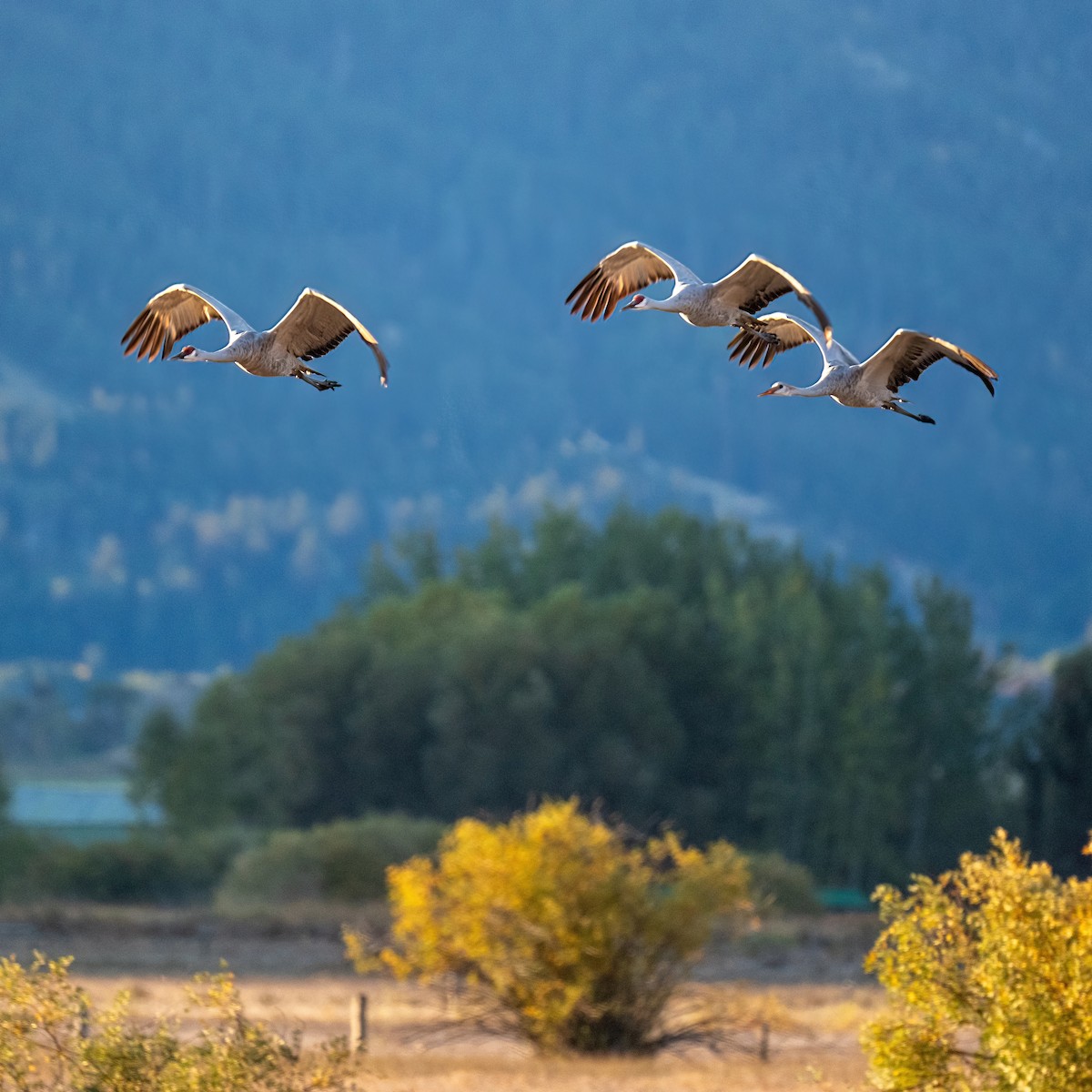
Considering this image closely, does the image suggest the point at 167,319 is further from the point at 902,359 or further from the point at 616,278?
the point at 902,359

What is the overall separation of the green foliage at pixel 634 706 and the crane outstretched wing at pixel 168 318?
149 ft

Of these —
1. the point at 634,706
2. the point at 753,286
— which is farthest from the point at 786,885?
the point at 753,286

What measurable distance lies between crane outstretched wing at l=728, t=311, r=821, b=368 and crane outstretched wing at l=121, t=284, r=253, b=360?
7.41 ft

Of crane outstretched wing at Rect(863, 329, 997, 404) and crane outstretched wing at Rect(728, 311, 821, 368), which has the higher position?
crane outstretched wing at Rect(728, 311, 821, 368)

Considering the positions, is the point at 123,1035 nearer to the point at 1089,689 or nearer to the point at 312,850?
the point at 312,850

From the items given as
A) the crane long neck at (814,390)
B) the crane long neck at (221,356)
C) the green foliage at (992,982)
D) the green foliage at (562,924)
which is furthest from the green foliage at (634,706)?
the crane long neck at (221,356)

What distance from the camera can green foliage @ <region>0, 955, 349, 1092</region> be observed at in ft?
32.6

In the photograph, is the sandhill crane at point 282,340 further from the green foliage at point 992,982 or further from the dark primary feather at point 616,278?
the green foliage at point 992,982

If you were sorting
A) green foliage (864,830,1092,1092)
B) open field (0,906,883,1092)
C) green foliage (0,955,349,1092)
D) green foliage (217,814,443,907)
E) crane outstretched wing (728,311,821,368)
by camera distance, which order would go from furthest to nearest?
green foliage (217,814,443,907)
open field (0,906,883,1092)
green foliage (864,830,1092,1092)
green foliage (0,955,349,1092)
crane outstretched wing (728,311,821,368)

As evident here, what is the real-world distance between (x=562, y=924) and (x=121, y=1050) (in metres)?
8.89

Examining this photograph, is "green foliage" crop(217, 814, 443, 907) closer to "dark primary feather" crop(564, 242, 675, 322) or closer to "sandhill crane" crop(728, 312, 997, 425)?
"dark primary feather" crop(564, 242, 675, 322)

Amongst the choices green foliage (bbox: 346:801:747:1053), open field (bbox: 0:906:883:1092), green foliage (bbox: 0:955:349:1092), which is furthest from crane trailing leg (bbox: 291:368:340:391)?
green foliage (bbox: 346:801:747:1053)

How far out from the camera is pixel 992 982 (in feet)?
36.0

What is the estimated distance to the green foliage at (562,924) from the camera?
18781mm
